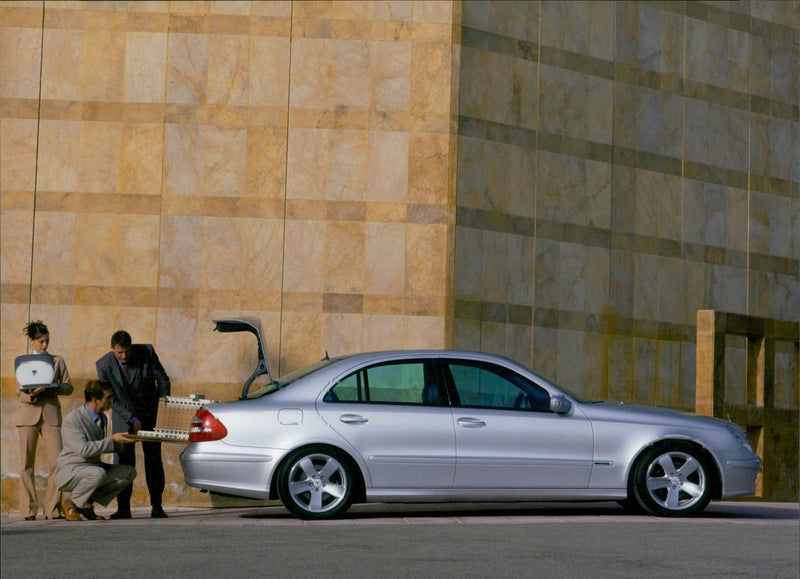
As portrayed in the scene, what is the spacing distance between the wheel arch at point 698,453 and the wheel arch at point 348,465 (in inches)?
92.1

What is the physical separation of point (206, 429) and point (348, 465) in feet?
4.06

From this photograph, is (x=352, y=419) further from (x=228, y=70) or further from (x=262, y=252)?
(x=228, y=70)

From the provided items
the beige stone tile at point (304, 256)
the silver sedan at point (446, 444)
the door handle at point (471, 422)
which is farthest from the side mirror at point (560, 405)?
the beige stone tile at point (304, 256)

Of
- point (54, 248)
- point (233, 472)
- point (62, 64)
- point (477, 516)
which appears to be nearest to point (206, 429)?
point (233, 472)

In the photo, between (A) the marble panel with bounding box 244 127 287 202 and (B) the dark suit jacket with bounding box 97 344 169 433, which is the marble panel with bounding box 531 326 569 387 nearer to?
(A) the marble panel with bounding box 244 127 287 202

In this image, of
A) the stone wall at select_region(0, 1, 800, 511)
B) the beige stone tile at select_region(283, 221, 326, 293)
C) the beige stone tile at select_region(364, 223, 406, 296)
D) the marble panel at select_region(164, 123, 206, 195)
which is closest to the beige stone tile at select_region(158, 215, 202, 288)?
the stone wall at select_region(0, 1, 800, 511)

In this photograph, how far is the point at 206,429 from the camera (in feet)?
37.4

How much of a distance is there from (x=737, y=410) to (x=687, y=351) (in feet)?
7.39

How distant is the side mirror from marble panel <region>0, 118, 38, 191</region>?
30.0ft

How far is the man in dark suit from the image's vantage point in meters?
12.9

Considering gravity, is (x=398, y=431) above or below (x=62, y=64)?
below

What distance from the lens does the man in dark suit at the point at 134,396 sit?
12.9 m

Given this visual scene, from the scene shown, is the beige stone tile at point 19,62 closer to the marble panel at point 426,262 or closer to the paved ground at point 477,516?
the marble panel at point 426,262

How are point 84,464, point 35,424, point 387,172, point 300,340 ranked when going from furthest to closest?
point 387,172 < point 300,340 < point 35,424 < point 84,464
